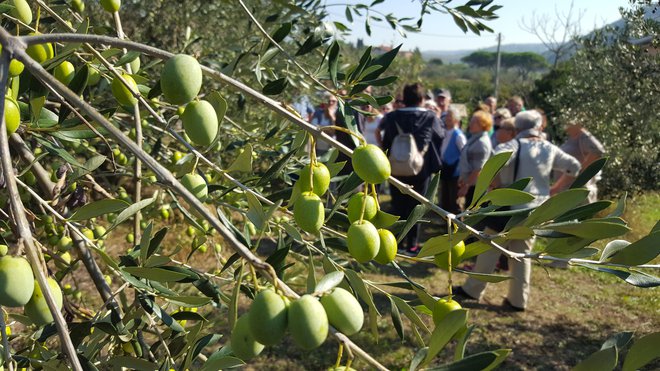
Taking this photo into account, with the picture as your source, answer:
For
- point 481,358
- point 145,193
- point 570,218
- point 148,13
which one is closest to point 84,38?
point 481,358

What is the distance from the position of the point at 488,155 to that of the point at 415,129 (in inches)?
28.9

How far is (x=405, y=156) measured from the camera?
4852 mm

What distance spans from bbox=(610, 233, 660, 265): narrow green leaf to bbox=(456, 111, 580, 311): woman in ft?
10.2

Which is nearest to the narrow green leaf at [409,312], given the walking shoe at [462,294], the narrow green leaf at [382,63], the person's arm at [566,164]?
the narrow green leaf at [382,63]

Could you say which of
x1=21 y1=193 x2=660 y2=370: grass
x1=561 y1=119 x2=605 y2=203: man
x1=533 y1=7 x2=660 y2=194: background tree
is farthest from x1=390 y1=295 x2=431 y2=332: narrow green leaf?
x1=561 y1=119 x2=605 y2=203: man

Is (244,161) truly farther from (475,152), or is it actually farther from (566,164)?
(475,152)

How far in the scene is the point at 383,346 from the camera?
367 cm

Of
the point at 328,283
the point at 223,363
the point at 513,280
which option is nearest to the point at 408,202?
the point at 513,280

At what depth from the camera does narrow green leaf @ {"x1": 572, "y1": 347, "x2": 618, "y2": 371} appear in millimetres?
623

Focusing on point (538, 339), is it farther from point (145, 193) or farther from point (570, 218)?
point (145, 193)

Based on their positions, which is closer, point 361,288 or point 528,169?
point 361,288

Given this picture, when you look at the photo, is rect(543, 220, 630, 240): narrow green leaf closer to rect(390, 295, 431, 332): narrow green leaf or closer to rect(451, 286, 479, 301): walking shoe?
rect(390, 295, 431, 332): narrow green leaf

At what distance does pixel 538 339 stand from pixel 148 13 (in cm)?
427

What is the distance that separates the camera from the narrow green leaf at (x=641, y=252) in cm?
73
